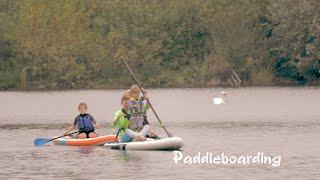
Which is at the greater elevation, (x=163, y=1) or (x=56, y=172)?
(x=163, y=1)

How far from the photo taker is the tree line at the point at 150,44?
105938mm

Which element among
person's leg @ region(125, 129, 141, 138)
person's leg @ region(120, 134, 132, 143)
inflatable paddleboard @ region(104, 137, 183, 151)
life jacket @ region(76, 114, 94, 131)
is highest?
life jacket @ region(76, 114, 94, 131)

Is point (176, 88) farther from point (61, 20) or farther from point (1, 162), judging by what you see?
point (1, 162)

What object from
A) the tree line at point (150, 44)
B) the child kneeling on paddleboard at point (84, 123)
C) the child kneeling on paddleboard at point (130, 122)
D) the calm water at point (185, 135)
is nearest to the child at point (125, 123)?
the child kneeling on paddleboard at point (130, 122)

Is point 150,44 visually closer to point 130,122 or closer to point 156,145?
point 130,122

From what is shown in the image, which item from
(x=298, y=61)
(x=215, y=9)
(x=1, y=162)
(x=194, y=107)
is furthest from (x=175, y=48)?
(x=1, y=162)

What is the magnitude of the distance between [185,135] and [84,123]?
20.1ft

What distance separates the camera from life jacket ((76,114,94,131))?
39263mm

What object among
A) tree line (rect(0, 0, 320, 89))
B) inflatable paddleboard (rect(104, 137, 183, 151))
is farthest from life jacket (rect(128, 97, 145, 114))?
tree line (rect(0, 0, 320, 89))

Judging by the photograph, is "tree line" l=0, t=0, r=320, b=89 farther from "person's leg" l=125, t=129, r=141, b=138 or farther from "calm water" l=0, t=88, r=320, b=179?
"person's leg" l=125, t=129, r=141, b=138

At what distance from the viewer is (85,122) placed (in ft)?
129

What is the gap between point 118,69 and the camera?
109 meters

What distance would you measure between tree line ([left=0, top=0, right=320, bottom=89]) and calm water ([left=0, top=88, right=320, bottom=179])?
19.7 meters

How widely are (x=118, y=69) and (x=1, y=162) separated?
75283 mm
